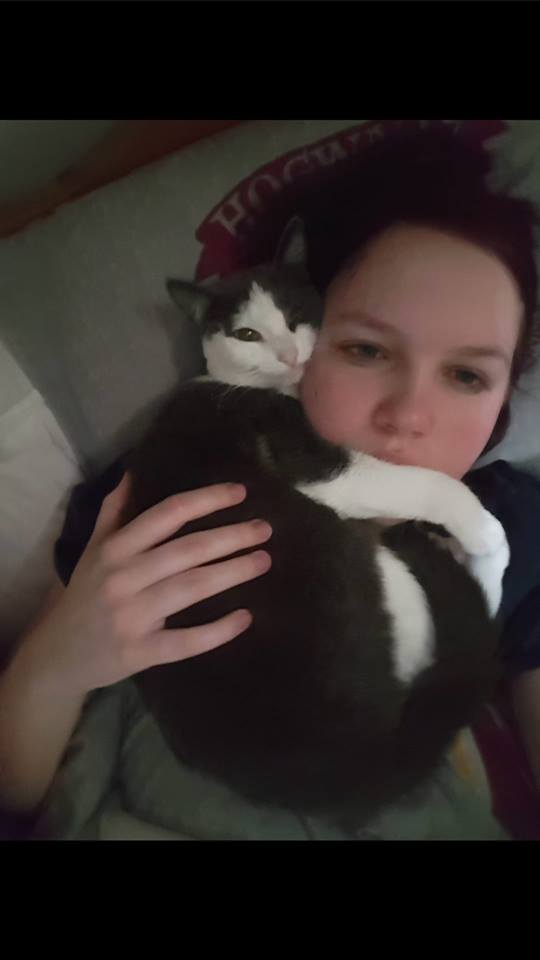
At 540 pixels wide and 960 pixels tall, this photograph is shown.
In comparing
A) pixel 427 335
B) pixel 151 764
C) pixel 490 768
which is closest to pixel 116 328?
pixel 427 335

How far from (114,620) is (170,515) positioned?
0.10 metres

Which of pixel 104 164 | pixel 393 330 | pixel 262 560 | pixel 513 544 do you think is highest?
pixel 104 164

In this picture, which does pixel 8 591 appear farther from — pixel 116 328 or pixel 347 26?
pixel 347 26

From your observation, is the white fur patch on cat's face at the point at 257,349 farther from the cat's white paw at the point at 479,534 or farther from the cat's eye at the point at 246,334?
the cat's white paw at the point at 479,534

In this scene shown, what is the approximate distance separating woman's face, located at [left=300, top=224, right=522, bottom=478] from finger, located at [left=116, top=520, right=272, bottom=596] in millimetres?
102

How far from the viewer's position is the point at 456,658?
602 millimetres

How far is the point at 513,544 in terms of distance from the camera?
0.63 m

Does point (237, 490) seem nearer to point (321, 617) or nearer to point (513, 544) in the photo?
point (321, 617)

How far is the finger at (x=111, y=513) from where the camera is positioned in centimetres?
63

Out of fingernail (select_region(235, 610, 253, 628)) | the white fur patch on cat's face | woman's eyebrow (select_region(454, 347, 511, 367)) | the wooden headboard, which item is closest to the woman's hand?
fingernail (select_region(235, 610, 253, 628))

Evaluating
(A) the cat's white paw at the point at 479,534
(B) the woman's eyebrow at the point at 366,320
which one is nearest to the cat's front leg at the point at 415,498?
(A) the cat's white paw at the point at 479,534

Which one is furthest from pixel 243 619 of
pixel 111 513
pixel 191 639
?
pixel 111 513

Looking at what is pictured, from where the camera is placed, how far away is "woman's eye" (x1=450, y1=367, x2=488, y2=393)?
582mm
